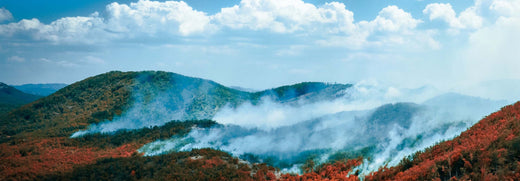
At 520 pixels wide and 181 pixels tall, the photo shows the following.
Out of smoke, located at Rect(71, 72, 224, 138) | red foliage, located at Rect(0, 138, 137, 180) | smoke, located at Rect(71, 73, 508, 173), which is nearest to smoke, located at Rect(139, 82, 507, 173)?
smoke, located at Rect(71, 73, 508, 173)

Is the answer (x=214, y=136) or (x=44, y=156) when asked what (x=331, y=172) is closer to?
(x=214, y=136)

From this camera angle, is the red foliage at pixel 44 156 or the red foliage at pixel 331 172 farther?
the red foliage at pixel 44 156

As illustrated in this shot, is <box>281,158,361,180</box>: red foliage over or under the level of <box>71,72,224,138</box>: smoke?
under

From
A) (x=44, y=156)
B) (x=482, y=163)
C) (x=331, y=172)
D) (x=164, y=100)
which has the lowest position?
(x=44, y=156)

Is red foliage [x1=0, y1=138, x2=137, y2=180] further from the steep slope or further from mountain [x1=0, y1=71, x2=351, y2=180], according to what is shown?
the steep slope

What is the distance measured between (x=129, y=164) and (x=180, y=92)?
8792 centimetres

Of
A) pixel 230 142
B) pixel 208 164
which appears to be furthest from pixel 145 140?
pixel 208 164

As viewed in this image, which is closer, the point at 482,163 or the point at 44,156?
the point at 482,163

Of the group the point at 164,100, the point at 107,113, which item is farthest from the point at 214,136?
the point at 164,100

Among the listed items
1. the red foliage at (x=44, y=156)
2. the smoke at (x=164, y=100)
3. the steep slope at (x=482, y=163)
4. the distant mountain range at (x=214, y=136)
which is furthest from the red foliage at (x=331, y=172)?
the smoke at (x=164, y=100)

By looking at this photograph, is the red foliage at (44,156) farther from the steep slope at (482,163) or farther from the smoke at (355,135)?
the steep slope at (482,163)

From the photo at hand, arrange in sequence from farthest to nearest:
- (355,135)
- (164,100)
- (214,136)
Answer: (164,100) → (214,136) → (355,135)

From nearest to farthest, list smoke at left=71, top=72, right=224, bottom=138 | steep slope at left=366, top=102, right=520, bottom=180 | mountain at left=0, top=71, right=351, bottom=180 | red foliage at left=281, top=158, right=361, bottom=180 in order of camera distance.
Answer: steep slope at left=366, top=102, right=520, bottom=180, red foliage at left=281, top=158, right=361, bottom=180, mountain at left=0, top=71, right=351, bottom=180, smoke at left=71, top=72, right=224, bottom=138

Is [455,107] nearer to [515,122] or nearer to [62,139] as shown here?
[515,122]
